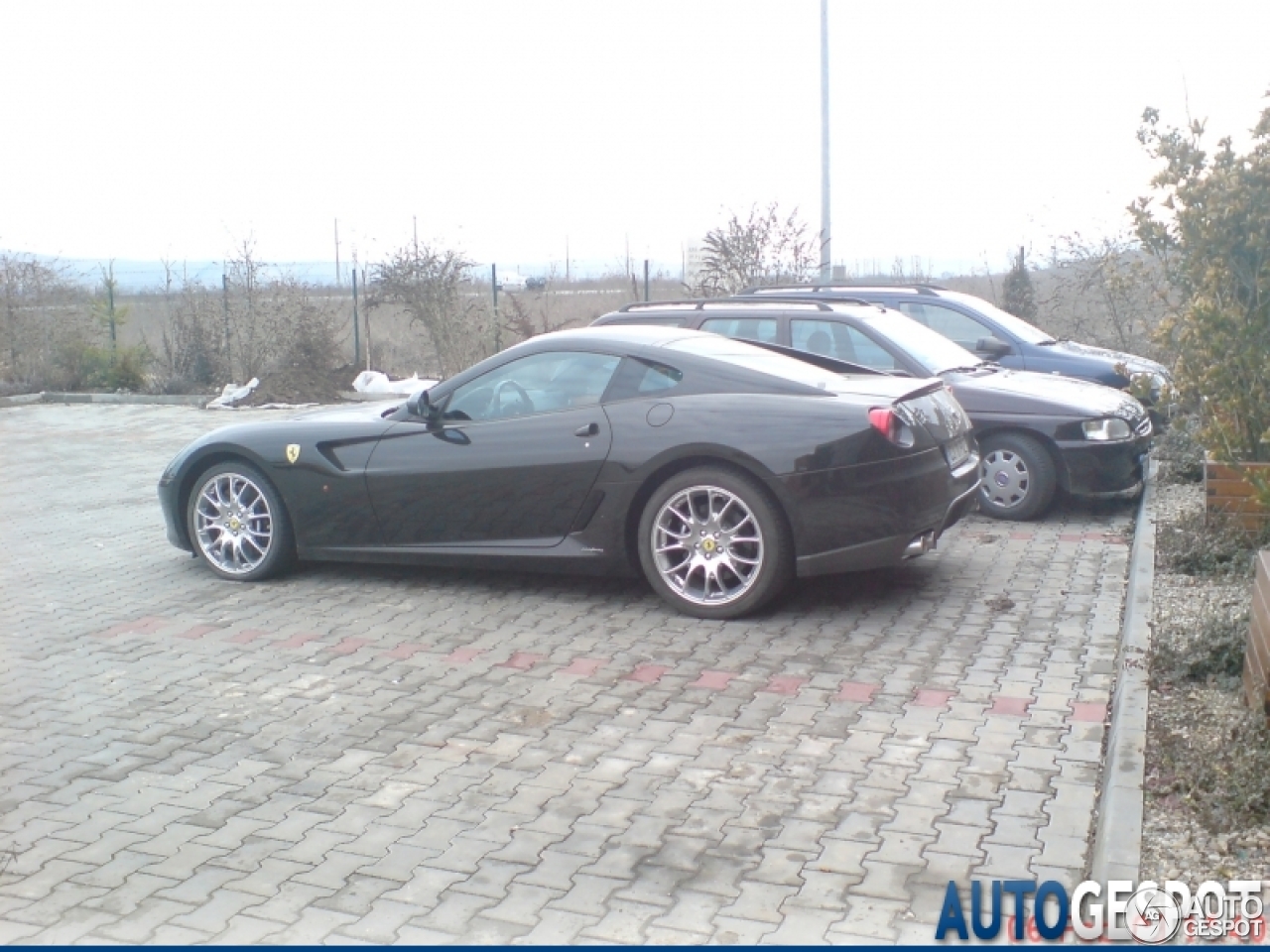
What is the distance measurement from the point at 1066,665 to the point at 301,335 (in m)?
16.8

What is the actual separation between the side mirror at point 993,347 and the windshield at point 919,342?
1108 mm

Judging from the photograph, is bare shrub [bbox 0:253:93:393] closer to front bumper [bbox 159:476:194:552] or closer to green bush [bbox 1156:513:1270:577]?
front bumper [bbox 159:476:194:552]

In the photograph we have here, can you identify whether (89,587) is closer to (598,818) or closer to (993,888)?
(598,818)

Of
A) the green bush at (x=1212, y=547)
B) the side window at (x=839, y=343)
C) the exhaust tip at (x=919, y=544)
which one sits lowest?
the green bush at (x=1212, y=547)

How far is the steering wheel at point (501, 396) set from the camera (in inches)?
299

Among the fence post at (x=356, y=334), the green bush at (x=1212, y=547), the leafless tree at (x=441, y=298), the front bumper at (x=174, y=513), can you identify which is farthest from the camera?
the fence post at (x=356, y=334)

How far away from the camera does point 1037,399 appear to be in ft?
31.7

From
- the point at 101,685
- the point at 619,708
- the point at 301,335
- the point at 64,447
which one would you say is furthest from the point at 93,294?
the point at 619,708

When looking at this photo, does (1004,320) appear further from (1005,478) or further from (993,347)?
(1005,478)

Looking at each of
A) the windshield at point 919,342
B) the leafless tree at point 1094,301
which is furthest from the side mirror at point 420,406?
the leafless tree at point 1094,301

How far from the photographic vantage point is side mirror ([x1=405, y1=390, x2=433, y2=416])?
777 cm

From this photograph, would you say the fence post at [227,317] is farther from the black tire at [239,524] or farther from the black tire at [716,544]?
the black tire at [716,544]

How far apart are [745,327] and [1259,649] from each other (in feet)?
19.2

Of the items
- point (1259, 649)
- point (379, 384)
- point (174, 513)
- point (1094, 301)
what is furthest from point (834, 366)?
point (379, 384)
